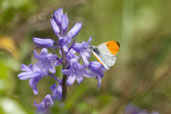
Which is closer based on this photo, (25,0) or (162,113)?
(25,0)

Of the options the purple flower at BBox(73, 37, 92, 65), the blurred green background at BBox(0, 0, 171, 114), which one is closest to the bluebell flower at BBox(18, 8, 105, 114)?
the purple flower at BBox(73, 37, 92, 65)

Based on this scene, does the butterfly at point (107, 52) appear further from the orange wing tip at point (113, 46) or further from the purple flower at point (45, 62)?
the purple flower at point (45, 62)

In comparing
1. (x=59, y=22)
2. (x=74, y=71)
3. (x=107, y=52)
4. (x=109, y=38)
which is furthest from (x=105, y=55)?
(x=109, y=38)

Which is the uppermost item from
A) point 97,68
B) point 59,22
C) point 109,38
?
point 109,38

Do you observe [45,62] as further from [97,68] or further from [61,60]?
[97,68]

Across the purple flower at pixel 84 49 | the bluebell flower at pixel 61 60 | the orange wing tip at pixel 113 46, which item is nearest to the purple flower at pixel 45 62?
the bluebell flower at pixel 61 60

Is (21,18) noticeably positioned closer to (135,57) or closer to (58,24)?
(58,24)

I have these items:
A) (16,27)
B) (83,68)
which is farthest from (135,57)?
(83,68)
